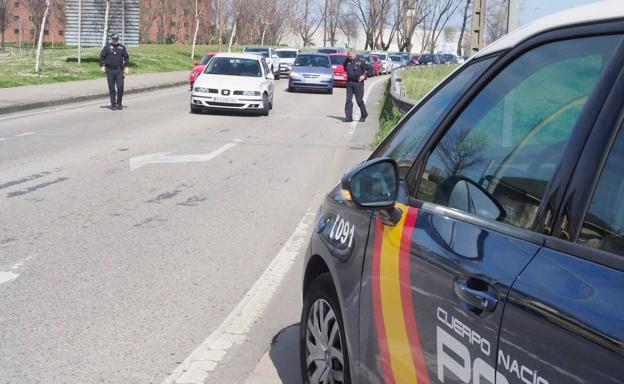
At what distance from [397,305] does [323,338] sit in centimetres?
96

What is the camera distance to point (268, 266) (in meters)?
7.06

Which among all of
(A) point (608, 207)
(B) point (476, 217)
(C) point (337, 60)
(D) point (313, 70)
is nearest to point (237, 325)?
(B) point (476, 217)

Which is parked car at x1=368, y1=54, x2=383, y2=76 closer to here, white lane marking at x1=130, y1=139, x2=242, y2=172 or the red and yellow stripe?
white lane marking at x1=130, y1=139, x2=242, y2=172

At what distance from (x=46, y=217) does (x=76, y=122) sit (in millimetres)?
10610

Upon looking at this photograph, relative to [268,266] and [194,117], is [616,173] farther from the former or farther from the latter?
[194,117]

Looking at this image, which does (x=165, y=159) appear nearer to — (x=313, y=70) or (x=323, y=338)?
(x=323, y=338)

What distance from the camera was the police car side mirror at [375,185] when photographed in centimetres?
306

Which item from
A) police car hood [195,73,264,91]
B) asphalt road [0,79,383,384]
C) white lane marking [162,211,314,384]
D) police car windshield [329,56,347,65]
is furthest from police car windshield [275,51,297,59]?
white lane marking [162,211,314,384]

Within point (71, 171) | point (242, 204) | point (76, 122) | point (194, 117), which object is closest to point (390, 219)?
point (242, 204)

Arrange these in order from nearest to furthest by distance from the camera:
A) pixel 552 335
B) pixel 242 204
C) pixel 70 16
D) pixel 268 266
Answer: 1. pixel 552 335
2. pixel 268 266
3. pixel 242 204
4. pixel 70 16

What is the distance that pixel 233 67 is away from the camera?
2283 cm

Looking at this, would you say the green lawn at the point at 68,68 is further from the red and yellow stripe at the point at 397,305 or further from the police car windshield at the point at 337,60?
the red and yellow stripe at the point at 397,305

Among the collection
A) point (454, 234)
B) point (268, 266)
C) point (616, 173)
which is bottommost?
point (268, 266)

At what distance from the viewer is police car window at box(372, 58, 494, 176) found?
3105 mm
